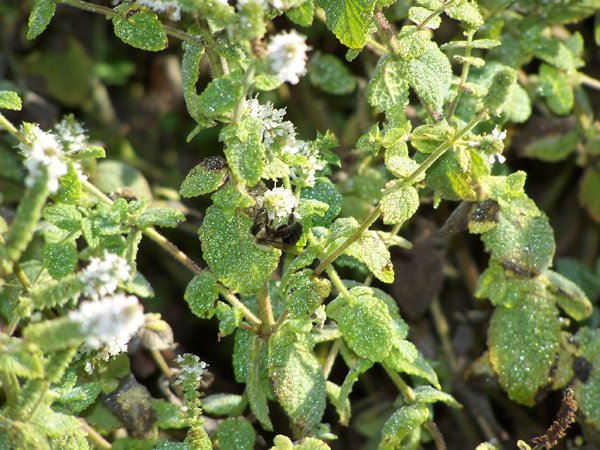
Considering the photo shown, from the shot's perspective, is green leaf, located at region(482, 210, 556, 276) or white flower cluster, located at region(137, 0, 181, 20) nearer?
white flower cluster, located at region(137, 0, 181, 20)

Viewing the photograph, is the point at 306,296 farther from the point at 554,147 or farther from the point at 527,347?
the point at 554,147

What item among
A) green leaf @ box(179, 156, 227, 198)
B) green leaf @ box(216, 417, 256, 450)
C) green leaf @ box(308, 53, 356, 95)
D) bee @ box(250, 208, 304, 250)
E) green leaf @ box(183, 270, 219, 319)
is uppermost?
green leaf @ box(179, 156, 227, 198)

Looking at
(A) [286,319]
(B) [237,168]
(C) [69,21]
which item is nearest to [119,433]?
(A) [286,319]

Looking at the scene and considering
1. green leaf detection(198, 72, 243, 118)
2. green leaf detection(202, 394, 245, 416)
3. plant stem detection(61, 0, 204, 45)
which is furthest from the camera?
green leaf detection(202, 394, 245, 416)

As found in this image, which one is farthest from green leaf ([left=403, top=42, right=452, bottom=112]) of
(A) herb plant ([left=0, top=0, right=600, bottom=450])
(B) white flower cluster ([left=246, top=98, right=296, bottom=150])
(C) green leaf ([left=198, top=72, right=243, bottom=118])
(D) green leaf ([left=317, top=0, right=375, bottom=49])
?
(C) green leaf ([left=198, top=72, right=243, bottom=118])

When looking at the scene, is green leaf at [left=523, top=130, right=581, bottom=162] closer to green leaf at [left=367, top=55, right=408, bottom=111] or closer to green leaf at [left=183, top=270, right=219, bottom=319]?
green leaf at [left=367, top=55, right=408, bottom=111]

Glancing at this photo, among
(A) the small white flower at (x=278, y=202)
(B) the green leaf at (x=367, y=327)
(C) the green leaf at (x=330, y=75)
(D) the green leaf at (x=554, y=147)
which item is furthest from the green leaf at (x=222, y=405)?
(D) the green leaf at (x=554, y=147)

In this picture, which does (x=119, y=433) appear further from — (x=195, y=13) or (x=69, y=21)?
(x=69, y=21)
